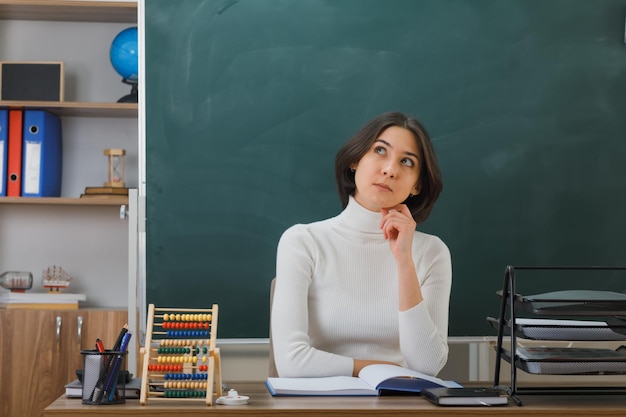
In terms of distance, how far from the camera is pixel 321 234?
2.39 m

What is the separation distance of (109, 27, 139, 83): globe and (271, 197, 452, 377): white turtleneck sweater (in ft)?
4.54

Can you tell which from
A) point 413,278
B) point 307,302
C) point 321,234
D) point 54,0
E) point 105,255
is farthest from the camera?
point 105,255

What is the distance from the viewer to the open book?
68.0 inches

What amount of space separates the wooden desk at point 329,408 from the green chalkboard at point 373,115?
129cm

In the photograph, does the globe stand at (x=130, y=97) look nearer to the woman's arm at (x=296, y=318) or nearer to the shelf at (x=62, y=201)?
the shelf at (x=62, y=201)

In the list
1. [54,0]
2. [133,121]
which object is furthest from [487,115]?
[54,0]

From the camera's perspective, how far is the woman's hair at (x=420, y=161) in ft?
7.70

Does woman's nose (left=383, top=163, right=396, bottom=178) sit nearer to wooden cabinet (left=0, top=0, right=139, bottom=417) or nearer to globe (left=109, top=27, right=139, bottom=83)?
globe (left=109, top=27, right=139, bottom=83)

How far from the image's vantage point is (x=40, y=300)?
3.28 m

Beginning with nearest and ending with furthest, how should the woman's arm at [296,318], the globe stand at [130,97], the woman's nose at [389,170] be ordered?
the woman's arm at [296,318] < the woman's nose at [389,170] < the globe stand at [130,97]

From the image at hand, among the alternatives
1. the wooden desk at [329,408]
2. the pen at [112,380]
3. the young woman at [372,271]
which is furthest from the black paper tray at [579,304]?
the pen at [112,380]

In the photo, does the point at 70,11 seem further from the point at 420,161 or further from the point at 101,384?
the point at 101,384

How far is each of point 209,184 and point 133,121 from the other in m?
0.83

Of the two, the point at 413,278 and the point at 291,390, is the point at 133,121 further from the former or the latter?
the point at 291,390
